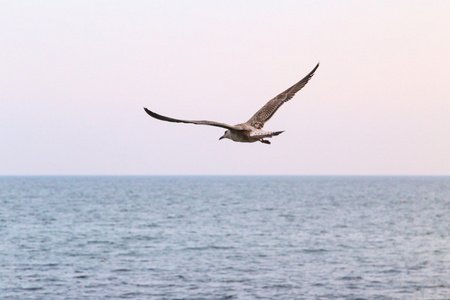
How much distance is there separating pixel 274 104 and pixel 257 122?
3.29 feet

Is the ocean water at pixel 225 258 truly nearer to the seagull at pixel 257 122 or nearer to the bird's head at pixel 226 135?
the seagull at pixel 257 122

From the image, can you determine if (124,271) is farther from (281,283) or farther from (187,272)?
(281,283)

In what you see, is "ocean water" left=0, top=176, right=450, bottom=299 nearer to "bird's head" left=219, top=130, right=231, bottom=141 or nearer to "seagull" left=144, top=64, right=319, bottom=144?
"seagull" left=144, top=64, right=319, bottom=144

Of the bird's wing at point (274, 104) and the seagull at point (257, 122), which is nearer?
the seagull at point (257, 122)

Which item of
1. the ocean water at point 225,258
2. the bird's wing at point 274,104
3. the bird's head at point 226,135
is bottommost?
the ocean water at point 225,258

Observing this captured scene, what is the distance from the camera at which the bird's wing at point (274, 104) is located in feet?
46.1

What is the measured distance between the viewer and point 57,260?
163 feet

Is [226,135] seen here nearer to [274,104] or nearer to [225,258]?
[274,104]

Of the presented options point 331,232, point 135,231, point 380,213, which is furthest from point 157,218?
point 380,213

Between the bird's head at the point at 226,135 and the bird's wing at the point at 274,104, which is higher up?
the bird's wing at the point at 274,104

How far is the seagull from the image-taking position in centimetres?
1104

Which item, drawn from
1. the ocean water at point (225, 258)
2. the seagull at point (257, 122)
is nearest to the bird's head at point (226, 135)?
the seagull at point (257, 122)

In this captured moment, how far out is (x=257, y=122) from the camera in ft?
45.9

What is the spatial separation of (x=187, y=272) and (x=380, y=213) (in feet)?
213
